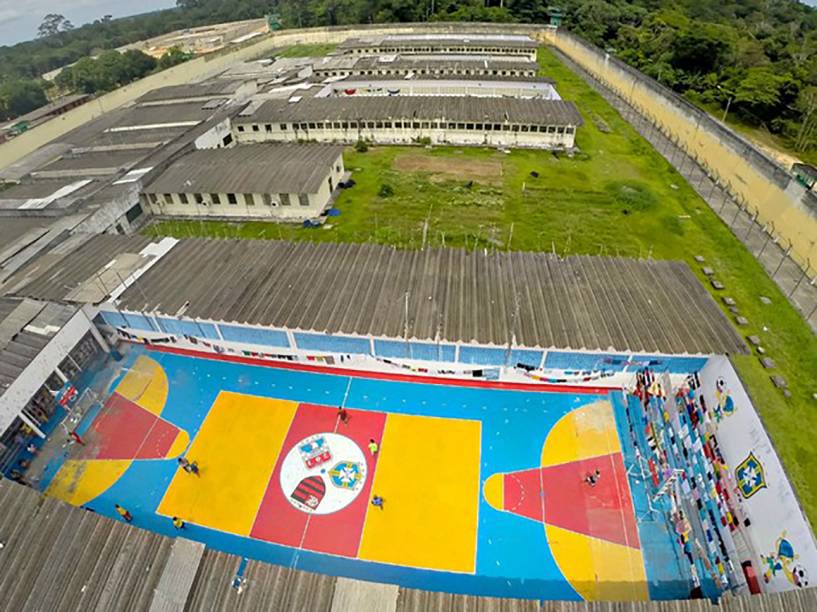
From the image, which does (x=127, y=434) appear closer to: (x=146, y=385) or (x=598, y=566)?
(x=146, y=385)

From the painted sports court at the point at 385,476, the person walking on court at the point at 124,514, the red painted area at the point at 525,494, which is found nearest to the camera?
the painted sports court at the point at 385,476

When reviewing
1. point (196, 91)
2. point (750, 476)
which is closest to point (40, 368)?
point (750, 476)

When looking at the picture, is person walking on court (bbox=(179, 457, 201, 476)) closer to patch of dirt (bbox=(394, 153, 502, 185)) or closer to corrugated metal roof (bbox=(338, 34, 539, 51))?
patch of dirt (bbox=(394, 153, 502, 185))

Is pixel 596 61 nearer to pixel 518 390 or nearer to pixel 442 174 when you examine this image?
pixel 442 174

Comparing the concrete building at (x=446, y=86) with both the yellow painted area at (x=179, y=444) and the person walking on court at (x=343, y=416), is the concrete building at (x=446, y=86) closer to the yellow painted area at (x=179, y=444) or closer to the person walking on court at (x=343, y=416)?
the person walking on court at (x=343, y=416)

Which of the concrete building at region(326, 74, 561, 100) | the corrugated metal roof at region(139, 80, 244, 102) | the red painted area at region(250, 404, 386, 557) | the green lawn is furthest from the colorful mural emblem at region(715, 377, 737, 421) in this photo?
the green lawn

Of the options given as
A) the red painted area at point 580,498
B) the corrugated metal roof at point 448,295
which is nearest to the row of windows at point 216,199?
the corrugated metal roof at point 448,295
